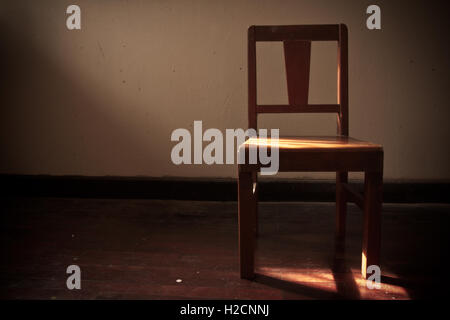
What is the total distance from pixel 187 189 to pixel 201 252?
82cm

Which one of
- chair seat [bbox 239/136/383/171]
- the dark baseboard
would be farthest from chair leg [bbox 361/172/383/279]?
the dark baseboard

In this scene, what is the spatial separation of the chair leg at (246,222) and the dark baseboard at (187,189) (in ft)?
3.35

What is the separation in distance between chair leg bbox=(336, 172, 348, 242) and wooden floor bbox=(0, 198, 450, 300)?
0.16 feet

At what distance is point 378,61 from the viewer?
6.83ft

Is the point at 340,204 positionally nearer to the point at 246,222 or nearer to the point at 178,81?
the point at 246,222

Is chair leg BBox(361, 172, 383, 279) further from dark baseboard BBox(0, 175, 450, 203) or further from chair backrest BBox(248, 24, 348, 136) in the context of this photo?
dark baseboard BBox(0, 175, 450, 203)

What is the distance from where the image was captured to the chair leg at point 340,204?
1511 millimetres

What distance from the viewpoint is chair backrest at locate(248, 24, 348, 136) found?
4.84 ft

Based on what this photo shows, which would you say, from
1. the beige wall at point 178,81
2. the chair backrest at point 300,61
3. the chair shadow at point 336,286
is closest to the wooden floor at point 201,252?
the chair shadow at point 336,286

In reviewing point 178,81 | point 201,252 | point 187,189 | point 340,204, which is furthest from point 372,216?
point 178,81

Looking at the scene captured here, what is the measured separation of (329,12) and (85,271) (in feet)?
6.12
